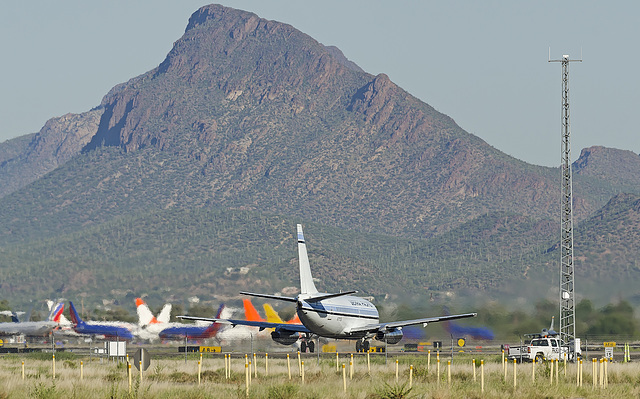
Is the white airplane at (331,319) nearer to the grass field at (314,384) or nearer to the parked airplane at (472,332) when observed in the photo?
Answer: the grass field at (314,384)

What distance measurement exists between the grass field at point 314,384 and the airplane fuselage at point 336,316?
4283 mm

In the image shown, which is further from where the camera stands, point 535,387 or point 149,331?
point 149,331

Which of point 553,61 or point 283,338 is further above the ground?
point 553,61

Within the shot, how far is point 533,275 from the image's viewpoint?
13762cm

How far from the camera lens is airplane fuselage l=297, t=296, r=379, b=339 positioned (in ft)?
254

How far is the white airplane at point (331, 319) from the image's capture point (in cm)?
7756

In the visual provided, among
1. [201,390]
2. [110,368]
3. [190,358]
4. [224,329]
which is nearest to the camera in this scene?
[201,390]

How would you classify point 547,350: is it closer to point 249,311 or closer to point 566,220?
point 566,220

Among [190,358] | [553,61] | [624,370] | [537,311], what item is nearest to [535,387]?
[624,370]

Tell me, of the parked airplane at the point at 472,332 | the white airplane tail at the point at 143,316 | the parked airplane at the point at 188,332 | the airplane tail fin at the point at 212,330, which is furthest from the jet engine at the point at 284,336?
the white airplane tail at the point at 143,316

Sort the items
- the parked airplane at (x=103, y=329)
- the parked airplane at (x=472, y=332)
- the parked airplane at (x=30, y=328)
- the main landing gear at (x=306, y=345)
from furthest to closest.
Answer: the parked airplane at (x=30, y=328), the parked airplane at (x=103, y=329), the parked airplane at (x=472, y=332), the main landing gear at (x=306, y=345)

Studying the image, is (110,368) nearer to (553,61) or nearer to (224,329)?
(553,61)

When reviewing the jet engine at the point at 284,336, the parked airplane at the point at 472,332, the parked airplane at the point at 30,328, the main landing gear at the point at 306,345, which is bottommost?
the parked airplane at the point at 30,328

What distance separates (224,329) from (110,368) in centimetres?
5491
